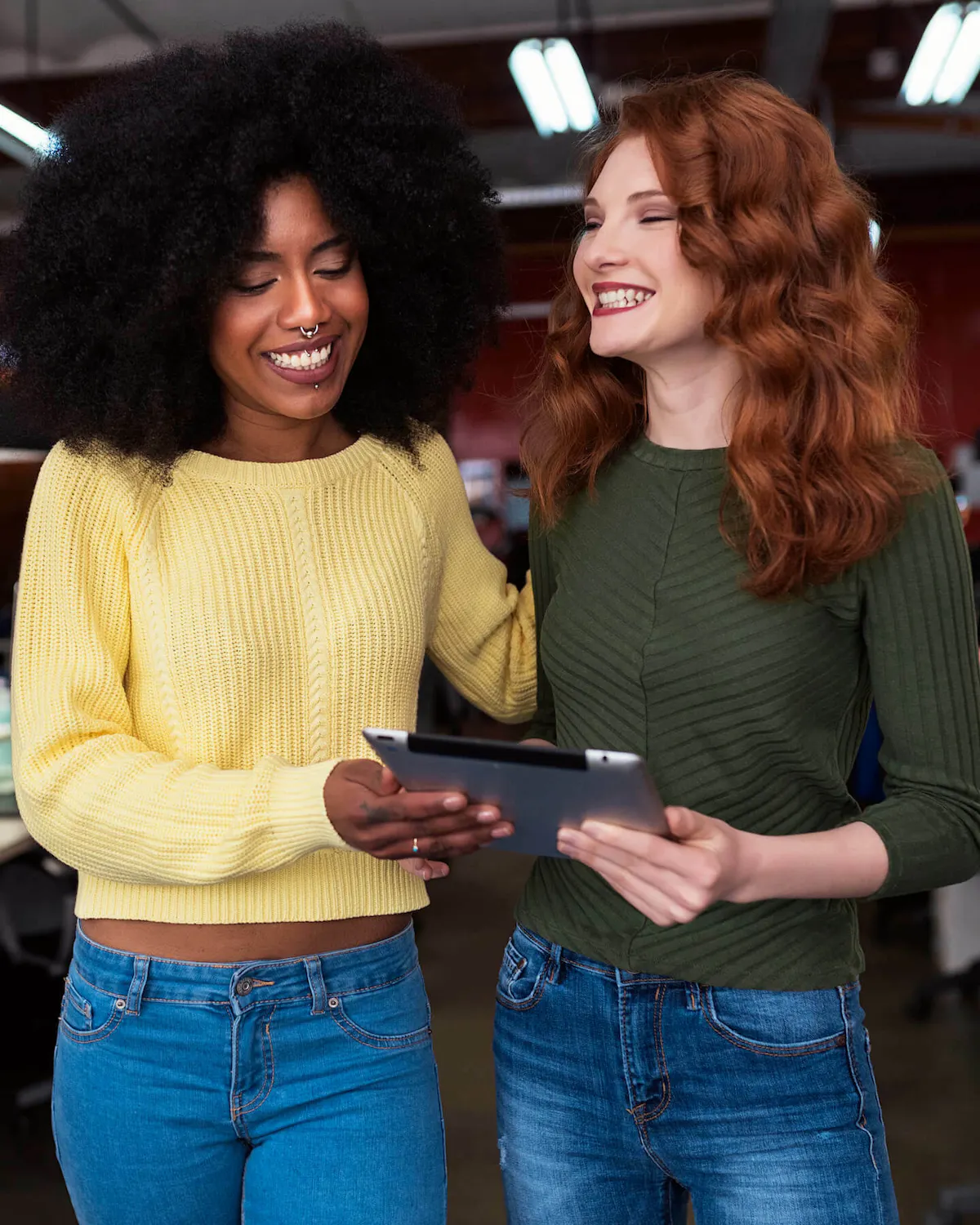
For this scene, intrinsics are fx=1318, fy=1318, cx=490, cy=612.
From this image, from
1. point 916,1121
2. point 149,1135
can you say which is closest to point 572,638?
point 149,1135

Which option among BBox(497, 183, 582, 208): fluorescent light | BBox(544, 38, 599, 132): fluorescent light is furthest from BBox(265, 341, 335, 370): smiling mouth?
BBox(497, 183, 582, 208): fluorescent light

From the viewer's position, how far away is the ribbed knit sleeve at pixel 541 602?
168cm

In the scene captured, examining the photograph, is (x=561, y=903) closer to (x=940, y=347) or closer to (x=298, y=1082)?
(x=298, y=1082)

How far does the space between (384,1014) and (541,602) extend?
544 millimetres

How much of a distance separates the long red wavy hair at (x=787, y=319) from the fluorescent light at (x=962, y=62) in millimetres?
4476

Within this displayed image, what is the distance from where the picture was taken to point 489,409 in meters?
12.1

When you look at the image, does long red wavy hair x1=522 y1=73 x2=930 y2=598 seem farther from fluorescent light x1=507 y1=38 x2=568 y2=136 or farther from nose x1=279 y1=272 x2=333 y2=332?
fluorescent light x1=507 y1=38 x2=568 y2=136

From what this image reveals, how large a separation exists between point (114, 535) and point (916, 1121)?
2883mm

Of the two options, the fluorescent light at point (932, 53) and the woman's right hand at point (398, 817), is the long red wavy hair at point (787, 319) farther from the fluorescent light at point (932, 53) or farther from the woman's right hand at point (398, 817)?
the fluorescent light at point (932, 53)

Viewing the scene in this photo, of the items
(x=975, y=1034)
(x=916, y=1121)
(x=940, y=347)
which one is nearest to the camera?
(x=916, y=1121)

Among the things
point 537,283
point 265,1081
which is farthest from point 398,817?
point 537,283

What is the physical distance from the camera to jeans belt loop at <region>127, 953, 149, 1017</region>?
142 cm

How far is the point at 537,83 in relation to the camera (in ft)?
19.3

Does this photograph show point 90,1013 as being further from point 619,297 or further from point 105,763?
point 619,297
